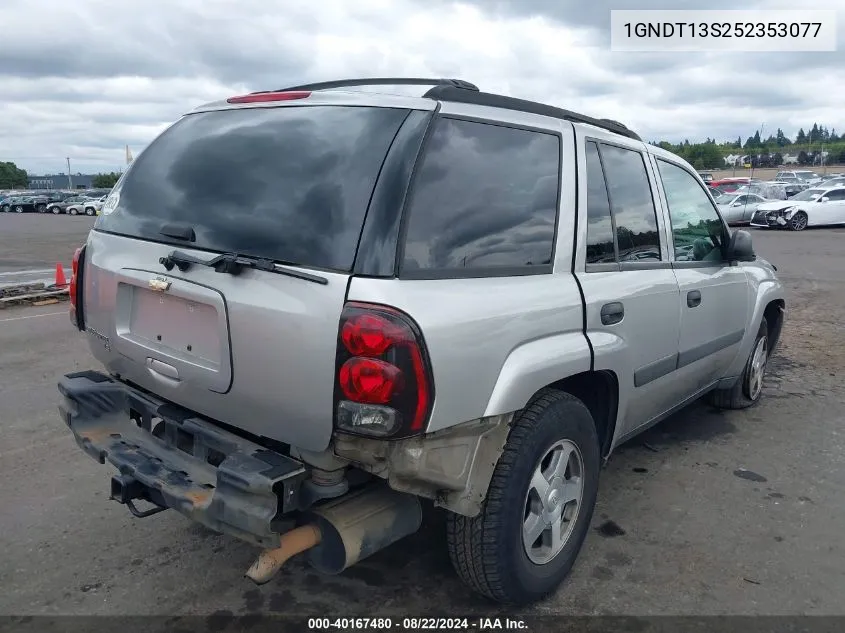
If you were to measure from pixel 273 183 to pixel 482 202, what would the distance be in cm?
77

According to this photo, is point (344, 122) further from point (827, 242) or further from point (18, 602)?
point (827, 242)

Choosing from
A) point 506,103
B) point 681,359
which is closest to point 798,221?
point 681,359

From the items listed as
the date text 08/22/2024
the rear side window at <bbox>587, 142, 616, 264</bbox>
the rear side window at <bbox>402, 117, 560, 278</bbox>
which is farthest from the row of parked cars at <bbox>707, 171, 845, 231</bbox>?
the date text 08/22/2024

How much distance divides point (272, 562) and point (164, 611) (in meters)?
0.74

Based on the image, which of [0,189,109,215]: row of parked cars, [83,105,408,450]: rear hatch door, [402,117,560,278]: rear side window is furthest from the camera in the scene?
[0,189,109,215]: row of parked cars

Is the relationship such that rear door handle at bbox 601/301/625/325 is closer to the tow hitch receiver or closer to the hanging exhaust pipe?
the hanging exhaust pipe

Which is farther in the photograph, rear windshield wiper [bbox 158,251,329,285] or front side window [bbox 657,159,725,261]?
front side window [bbox 657,159,725,261]

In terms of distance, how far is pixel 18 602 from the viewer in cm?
286

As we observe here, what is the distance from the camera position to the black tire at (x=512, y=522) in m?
2.59

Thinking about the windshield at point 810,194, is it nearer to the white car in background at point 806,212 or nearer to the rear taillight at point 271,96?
the white car in background at point 806,212

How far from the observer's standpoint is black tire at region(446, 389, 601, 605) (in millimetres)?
2592

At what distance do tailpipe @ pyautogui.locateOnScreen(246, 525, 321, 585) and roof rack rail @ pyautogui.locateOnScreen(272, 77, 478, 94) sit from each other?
5.67 ft

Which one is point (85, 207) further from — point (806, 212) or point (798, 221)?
point (806, 212)

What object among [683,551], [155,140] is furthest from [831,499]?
[155,140]
